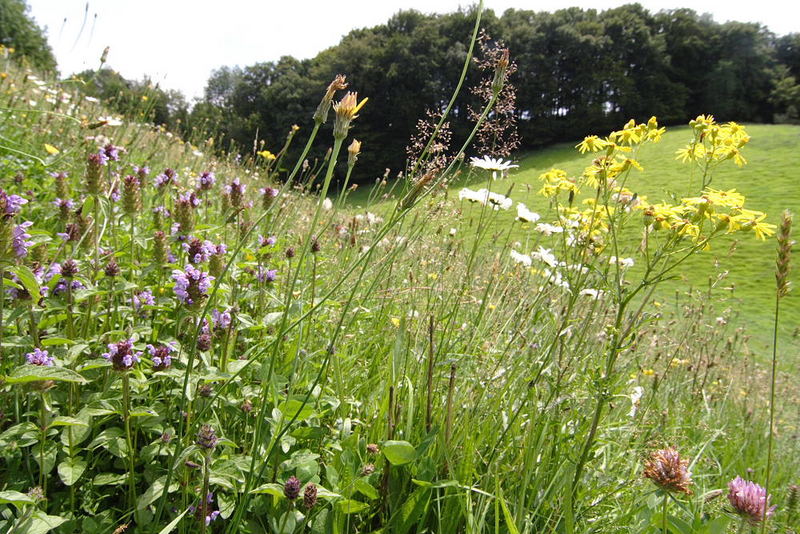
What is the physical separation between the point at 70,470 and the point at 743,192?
22045 mm

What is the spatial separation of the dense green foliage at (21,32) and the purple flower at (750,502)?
23.5 m

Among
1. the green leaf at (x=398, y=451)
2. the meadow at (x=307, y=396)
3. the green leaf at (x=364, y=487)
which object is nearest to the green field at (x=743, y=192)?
the meadow at (x=307, y=396)

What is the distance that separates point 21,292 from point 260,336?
0.77 meters

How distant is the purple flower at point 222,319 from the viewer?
1.26m

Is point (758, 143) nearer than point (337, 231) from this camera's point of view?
No

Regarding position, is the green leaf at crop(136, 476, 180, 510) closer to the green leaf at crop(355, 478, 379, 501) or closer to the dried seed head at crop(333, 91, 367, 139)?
the green leaf at crop(355, 478, 379, 501)

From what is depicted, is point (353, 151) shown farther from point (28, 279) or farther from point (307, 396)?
point (28, 279)

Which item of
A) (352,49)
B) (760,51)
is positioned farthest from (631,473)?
(760,51)

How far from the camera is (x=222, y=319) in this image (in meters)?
1.27

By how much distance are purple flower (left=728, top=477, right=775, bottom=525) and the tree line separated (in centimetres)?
2557

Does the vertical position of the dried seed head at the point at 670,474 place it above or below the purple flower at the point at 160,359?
below

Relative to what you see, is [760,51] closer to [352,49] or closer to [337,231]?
[352,49]

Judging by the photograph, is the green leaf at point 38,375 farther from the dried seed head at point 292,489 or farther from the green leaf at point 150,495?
the dried seed head at point 292,489

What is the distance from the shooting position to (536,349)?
80.7 inches
